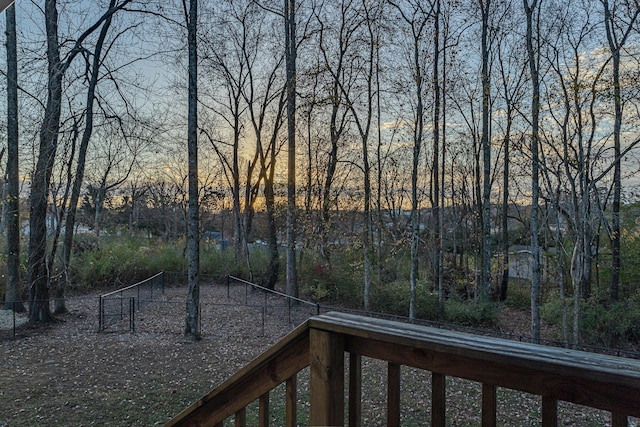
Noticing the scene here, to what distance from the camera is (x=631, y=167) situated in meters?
6.08

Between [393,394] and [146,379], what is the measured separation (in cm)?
430

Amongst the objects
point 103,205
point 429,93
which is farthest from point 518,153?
point 103,205

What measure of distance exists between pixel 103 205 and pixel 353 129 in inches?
313

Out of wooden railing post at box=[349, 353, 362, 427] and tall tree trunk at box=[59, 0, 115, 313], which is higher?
tall tree trunk at box=[59, 0, 115, 313]

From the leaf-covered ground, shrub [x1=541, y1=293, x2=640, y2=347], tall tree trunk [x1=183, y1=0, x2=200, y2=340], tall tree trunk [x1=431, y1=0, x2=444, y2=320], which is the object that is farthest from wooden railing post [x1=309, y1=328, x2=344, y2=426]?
tall tree trunk [x1=431, y1=0, x2=444, y2=320]

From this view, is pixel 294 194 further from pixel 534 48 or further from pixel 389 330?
pixel 389 330

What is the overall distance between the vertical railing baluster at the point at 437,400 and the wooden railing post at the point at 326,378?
20 centimetres

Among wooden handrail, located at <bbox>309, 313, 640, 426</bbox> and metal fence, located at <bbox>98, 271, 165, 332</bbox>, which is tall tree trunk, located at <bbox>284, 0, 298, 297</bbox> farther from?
wooden handrail, located at <bbox>309, 313, 640, 426</bbox>

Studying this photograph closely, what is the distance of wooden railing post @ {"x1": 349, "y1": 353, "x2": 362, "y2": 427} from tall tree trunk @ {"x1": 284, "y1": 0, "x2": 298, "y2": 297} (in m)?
7.60

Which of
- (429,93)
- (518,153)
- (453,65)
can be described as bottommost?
(518,153)

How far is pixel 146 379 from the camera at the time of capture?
168 inches

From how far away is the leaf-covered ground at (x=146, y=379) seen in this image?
3396mm

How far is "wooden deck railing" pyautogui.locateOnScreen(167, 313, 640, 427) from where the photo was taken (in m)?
0.57

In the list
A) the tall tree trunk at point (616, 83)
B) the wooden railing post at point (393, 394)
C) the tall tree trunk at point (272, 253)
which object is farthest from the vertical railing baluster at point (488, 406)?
the tall tree trunk at point (272, 253)
